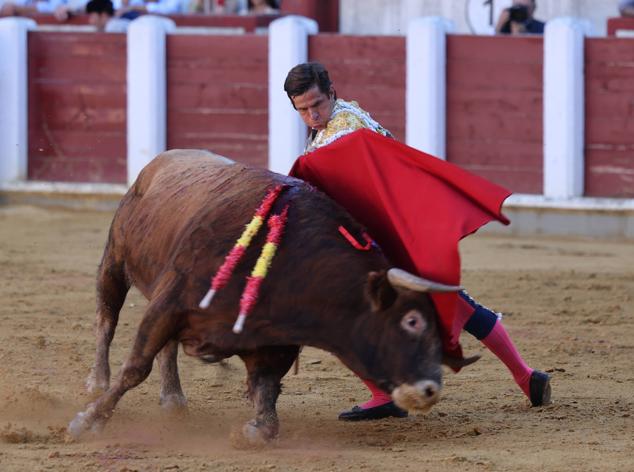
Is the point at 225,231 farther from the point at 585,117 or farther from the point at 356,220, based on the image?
the point at 585,117

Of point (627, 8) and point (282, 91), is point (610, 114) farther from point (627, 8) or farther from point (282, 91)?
point (282, 91)

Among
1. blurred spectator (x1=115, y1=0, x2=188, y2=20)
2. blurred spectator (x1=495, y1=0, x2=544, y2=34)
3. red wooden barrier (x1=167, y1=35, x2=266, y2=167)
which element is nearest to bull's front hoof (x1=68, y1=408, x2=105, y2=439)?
red wooden barrier (x1=167, y1=35, x2=266, y2=167)

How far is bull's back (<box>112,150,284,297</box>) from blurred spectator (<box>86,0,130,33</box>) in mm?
5462

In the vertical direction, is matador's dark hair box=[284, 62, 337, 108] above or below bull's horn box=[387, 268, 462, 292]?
above

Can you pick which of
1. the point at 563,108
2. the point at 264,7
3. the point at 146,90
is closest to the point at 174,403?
the point at 563,108

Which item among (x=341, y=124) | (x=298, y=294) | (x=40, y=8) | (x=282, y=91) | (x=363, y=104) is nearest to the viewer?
(x=298, y=294)

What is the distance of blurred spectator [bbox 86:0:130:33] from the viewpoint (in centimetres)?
997

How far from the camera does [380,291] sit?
3.58m

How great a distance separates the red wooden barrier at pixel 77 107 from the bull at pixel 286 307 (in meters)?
5.80

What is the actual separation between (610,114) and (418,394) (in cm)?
545

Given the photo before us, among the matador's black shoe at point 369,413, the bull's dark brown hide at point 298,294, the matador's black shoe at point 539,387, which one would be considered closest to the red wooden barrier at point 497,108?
the matador's black shoe at point 539,387

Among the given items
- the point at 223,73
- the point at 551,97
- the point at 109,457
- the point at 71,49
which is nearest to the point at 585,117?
the point at 551,97

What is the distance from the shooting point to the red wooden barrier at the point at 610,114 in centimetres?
863

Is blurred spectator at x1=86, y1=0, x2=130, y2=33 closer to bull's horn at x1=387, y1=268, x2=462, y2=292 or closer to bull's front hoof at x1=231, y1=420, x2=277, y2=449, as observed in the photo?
bull's front hoof at x1=231, y1=420, x2=277, y2=449
